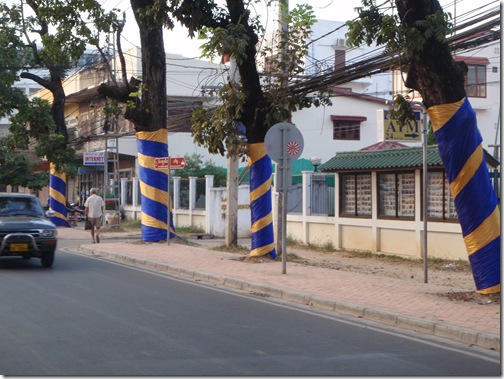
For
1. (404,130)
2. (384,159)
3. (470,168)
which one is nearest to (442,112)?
(470,168)

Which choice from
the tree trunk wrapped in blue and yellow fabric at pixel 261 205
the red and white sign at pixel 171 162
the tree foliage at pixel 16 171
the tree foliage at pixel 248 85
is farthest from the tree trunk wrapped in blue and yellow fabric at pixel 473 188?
the tree foliage at pixel 16 171

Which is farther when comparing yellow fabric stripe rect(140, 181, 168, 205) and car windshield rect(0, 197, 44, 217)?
yellow fabric stripe rect(140, 181, 168, 205)

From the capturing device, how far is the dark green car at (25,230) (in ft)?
52.7

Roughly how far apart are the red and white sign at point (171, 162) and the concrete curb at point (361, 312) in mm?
4485

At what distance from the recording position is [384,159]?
21.7 m

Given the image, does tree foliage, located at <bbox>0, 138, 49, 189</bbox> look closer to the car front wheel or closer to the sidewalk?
the sidewalk

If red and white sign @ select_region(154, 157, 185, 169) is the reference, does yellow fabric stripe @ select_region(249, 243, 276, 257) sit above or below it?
below

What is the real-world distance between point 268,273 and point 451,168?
512cm

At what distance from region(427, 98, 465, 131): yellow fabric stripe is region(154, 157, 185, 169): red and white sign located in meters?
10.1

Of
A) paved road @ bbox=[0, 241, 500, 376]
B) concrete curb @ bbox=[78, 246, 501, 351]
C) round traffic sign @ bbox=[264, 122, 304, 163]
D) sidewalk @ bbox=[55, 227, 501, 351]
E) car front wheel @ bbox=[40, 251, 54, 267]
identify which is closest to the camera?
paved road @ bbox=[0, 241, 500, 376]

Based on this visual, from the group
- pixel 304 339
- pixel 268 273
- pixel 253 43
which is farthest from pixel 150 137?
pixel 304 339

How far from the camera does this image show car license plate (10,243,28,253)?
1606 centimetres

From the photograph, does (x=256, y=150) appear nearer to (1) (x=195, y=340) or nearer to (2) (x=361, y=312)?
(2) (x=361, y=312)

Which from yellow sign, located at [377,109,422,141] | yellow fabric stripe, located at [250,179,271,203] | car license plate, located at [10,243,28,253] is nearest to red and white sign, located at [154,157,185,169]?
yellow fabric stripe, located at [250,179,271,203]
